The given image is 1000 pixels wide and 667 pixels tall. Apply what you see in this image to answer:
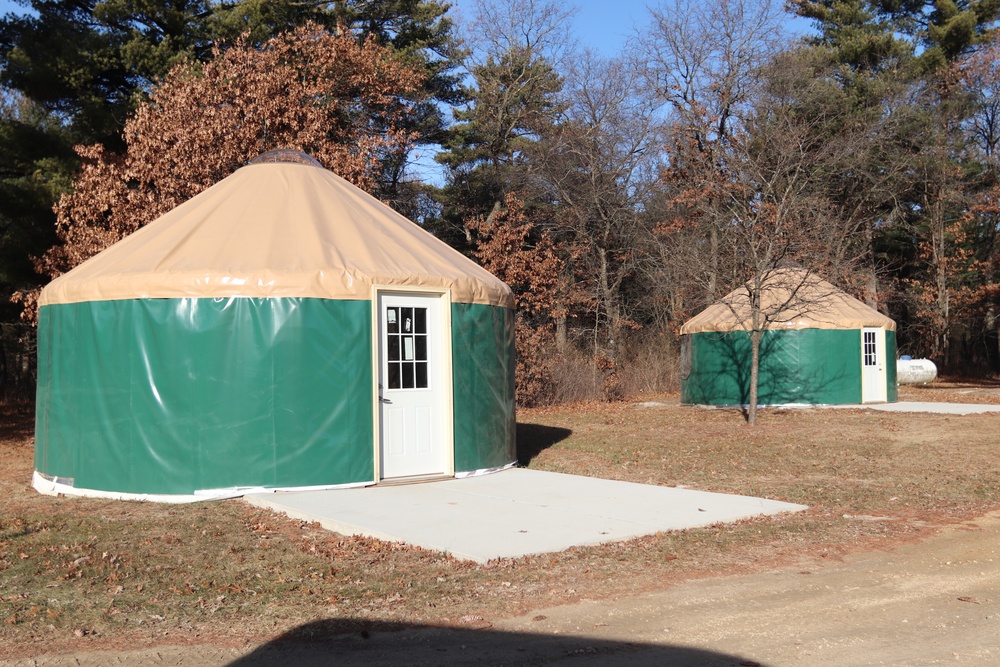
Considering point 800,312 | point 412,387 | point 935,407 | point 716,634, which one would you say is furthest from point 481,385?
point 935,407

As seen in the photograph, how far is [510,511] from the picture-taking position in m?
7.62

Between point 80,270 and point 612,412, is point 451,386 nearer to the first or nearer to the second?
point 80,270

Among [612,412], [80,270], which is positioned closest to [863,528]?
[80,270]

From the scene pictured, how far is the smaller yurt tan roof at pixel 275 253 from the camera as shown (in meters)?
8.44

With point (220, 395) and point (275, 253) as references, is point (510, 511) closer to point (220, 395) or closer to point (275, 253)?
point (220, 395)

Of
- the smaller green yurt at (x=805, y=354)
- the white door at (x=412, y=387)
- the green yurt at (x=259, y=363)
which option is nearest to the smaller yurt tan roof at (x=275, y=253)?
the green yurt at (x=259, y=363)

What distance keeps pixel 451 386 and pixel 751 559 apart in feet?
12.9

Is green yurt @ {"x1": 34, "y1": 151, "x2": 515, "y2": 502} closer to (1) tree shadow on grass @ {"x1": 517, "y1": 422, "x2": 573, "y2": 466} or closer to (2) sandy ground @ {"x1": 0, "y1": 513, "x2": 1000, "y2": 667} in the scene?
(1) tree shadow on grass @ {"x1": 517, "y1": 422, "x2": 573, "y2": 466}

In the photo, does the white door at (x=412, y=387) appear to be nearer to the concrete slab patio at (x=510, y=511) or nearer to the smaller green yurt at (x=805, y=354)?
the concrete slab patio at (x=510, y=511)

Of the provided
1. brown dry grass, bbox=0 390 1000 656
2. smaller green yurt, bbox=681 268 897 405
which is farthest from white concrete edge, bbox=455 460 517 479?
smaller green yurt, bbox=681 268 897 405

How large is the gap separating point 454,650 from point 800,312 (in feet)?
49.7

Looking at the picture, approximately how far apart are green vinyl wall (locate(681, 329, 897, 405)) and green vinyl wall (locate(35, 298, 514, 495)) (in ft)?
40.8

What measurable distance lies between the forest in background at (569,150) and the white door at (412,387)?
769cm

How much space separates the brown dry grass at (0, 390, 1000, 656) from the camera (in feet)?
16.0
